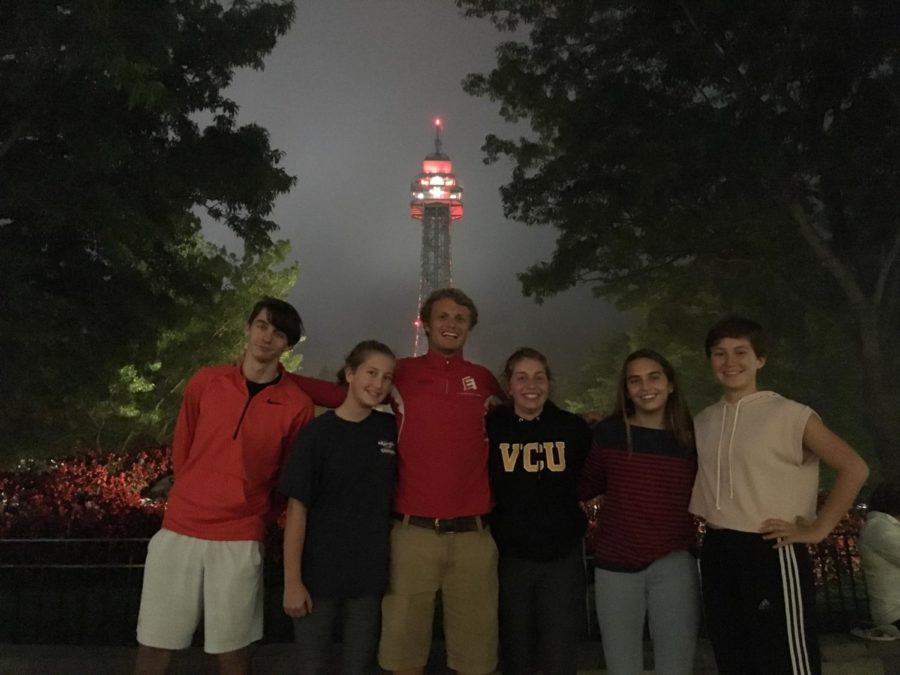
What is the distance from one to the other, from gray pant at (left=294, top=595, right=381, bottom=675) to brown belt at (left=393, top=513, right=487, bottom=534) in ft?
1.36

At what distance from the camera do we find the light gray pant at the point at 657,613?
301cm

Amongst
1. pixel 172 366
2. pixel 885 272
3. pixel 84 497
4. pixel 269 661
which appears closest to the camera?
pixel 269 661

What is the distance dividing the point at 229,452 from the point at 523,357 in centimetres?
162

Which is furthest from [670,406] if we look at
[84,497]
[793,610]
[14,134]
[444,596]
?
[84,497]

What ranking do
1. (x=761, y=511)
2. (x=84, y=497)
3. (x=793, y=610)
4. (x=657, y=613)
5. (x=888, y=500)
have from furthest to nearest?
1. (x=84, y=497)
2. (x=888, y=500)
3. (x=657, y=613)
4. (x=761, y=511)
5. (x=793, y=610)

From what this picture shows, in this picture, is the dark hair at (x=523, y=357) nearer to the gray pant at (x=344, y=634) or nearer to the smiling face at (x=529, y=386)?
the smiling face at (x=529, y=386)

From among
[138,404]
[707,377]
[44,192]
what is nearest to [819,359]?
[707,377]

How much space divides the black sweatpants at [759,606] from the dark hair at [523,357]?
3.77 feet

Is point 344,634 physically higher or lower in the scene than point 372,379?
lower

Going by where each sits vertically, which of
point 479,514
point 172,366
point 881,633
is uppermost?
point 172,366

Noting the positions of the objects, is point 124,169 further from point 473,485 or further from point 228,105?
point 473,485

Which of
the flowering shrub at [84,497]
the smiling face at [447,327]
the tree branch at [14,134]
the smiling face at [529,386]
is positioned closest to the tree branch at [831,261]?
the smiling face at [529,386]

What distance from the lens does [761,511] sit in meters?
2.90

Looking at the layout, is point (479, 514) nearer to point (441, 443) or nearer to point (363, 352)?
point (441, 443)
